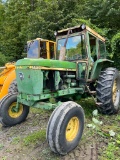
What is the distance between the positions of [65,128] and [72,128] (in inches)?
14.0

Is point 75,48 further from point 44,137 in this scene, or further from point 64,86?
point 44,137

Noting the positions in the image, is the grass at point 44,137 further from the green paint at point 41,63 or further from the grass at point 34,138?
the green paint at point 41,63

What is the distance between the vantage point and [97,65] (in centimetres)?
498

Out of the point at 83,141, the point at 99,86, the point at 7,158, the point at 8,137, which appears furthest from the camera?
the point at 99,86

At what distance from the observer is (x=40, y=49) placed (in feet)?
25.9

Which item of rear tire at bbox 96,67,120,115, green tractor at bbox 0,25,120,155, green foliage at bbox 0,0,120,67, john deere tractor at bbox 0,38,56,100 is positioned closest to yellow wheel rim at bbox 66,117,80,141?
green tractor at bbox 0,25,120,155

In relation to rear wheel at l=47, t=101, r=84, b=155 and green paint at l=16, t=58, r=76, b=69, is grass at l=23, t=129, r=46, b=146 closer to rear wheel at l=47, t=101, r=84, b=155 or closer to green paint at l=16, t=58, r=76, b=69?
rear wheel at l=47, t=101, r=84, b=155

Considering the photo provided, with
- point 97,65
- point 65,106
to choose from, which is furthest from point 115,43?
point 65,106

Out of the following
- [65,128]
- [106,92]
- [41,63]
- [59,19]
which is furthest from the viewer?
[59,19]

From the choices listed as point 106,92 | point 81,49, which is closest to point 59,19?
point 81,49

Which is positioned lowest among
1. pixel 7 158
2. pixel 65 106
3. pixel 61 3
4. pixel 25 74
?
pixel 7 158

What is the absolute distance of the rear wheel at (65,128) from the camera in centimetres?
291

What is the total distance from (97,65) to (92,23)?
6689 millimetres

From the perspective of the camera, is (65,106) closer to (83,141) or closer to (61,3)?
(83,141)
